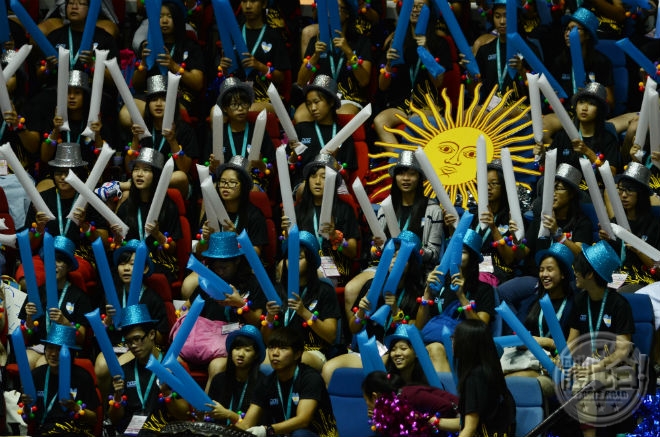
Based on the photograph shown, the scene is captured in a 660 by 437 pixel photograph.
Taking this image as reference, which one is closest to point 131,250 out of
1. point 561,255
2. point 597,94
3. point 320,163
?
point 320,163

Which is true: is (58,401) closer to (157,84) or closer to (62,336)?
(62,336)

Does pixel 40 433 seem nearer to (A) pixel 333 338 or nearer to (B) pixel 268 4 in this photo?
(A) pixel 333 338

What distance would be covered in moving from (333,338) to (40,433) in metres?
1.42

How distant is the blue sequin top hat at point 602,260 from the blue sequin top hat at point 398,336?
93cm

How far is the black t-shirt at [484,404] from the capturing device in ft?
23.1

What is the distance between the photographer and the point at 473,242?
8.37 metres

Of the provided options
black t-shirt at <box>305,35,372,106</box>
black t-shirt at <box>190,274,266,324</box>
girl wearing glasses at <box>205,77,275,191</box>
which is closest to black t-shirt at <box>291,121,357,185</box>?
girl wearing glasses at <box>205,77,275,191</box>

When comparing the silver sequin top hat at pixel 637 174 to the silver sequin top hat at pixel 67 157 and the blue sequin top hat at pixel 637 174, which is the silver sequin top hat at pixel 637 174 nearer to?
the blue sequin top hat at pixel 637 174

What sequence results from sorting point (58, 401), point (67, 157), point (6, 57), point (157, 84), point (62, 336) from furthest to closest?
1. point (6, 57)
2. point (157, 84)
3. point (67, 157)
4. point (62, 336)
5. point (58, 401)

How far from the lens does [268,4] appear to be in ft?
33.8

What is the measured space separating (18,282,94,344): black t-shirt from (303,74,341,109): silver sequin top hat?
167 centimetres

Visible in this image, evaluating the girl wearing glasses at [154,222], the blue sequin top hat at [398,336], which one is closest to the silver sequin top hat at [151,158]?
the girl wearing glasses at [154,222]

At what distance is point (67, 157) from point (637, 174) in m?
2.98

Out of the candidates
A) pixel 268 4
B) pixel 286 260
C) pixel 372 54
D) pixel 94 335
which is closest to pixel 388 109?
pixel 372 54
